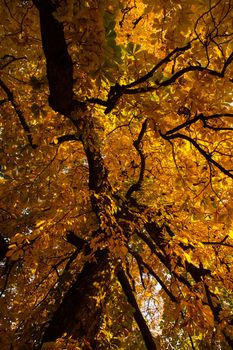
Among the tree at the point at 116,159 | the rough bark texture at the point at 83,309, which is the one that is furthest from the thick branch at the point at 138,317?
the rough bark texture at the point at 83,309

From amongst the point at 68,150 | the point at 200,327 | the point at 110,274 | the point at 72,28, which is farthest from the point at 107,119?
the point at 200,327

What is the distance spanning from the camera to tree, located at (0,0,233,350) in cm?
269

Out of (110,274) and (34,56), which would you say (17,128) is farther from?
(110,274)

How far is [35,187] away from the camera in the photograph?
16.7ft

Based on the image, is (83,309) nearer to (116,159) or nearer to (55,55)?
(55,55)

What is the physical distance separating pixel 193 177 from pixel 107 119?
2.09 m

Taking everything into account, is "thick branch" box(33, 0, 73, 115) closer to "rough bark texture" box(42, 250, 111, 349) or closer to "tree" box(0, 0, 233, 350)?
"tree" box(0, 0, 233, 350)

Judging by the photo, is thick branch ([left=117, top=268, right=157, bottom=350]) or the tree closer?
the tree

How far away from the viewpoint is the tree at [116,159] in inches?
106

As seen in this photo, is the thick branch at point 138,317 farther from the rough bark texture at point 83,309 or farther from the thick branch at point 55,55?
the thick branch at point 55,55

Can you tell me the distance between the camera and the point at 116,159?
20.8 feet

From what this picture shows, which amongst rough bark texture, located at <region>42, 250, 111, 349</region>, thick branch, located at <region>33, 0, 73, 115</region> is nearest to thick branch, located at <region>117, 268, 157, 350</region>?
rough bark texture, located at <region>42, 250, 111, 349</region>

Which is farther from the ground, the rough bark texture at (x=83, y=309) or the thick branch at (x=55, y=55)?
the thick branch at (x=55, y=55)

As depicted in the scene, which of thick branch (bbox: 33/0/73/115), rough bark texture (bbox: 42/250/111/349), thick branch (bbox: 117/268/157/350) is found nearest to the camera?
thick branch (bbox: 33/0/73/115)
